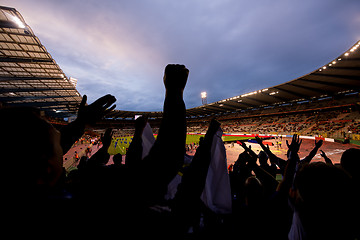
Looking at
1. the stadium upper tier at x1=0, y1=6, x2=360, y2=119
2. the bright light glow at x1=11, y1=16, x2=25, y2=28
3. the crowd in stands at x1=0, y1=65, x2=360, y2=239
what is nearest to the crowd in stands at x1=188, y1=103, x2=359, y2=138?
the stadium upper tier at x1=0, y1=6, x2=360, y2=119

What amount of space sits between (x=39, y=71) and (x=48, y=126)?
70.7 ft

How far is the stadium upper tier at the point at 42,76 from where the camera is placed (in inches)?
408

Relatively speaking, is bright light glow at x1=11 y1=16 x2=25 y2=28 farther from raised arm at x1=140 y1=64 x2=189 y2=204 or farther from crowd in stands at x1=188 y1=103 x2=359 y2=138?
crowd in stands at x1=188 y1=103 x2=359 y2=138

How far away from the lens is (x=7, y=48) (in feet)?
38.2

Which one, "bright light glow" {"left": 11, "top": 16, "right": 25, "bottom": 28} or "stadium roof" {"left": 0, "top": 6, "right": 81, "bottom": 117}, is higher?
"bright light glow" {"left": 11, "top": 16, "right": 25, "bottom": 28}

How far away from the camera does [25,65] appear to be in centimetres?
1380

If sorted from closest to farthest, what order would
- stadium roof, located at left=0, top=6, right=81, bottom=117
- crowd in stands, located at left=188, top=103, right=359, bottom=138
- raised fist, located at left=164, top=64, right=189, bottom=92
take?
raised fist, located at left=164, top=64, right=189, bottom=92, stadium roof, located at left=0, top=6, right=81, bottom=117, crowd in stands, located at left=188, top=103, right=359, bottom=138

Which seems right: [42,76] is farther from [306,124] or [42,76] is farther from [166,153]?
[306,124]

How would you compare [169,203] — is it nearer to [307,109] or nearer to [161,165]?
[161,165]

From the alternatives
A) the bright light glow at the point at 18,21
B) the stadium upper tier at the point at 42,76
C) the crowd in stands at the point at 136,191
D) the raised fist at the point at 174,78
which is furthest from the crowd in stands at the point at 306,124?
the bright light glow at the point at 18,21

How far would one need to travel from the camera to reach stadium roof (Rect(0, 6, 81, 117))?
9389mm

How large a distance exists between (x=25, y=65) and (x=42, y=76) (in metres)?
2.49

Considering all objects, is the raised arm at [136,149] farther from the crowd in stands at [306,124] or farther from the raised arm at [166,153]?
the crowd in stands at [306,124]

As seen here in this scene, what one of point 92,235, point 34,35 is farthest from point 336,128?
point 34,35
